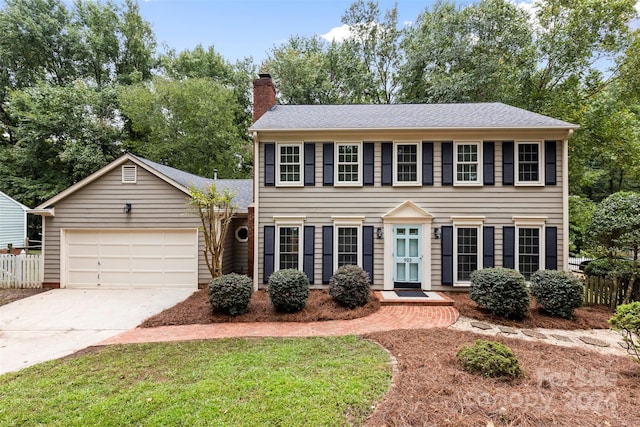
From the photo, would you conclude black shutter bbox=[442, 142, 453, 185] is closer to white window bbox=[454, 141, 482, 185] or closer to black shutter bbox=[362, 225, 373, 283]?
white window bbox=[454, 141, 482, 185]

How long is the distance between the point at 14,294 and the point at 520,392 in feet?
43.8

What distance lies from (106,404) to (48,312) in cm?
599

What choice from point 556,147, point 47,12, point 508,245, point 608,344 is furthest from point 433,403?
point 47,12

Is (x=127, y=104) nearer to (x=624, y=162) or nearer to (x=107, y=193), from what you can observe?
(x=107, y=193)

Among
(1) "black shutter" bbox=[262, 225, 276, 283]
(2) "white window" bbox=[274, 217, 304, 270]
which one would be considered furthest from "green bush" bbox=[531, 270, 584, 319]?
(1) "black shutter" bbox=[262, 225, 276, 283]

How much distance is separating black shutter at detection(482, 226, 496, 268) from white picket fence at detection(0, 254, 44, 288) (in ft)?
48.6

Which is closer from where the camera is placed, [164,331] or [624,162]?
[164,331]

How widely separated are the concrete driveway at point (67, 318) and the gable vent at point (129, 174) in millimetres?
3741

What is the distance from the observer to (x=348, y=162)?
920 cm

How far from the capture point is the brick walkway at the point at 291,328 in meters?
5.68

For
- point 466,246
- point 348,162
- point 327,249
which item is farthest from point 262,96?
point 466,246

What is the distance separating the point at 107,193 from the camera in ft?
31.1

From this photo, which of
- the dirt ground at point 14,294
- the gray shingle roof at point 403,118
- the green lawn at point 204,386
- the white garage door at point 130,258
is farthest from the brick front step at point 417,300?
the dirt ground at point 14,294

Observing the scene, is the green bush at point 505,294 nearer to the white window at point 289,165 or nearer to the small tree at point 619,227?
the small tree at point 619,227
